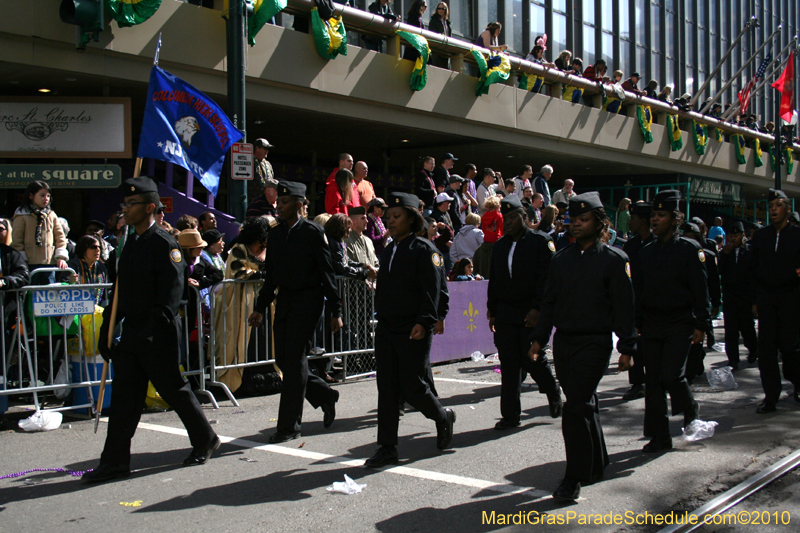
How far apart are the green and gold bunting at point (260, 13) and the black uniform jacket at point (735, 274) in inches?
315

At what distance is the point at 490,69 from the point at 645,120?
8423 millimetres

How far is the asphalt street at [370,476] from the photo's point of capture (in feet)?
14.7

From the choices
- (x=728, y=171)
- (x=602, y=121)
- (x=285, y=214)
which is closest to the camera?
(x=285, y=214)

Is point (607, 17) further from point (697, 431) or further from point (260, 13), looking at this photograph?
point (697, 431)

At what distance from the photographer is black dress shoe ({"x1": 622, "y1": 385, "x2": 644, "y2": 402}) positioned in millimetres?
8156

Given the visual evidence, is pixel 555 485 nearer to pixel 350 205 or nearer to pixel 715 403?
pixel 715 403

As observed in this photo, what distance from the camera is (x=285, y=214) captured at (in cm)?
644

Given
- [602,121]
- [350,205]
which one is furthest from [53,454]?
[602,121]

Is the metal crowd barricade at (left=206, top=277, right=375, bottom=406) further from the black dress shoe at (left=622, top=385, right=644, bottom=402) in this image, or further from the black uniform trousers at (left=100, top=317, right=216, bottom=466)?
the black dress shoe at (left=622, top=385, right=644, bottom=402)

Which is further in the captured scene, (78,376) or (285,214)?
(78,376)

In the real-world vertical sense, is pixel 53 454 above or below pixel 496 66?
below

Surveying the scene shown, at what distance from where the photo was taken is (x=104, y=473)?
5.20 metres

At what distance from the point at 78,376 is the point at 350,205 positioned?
496 centimetres

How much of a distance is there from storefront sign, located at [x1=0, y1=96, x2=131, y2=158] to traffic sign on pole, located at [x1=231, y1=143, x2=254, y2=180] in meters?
3.74
